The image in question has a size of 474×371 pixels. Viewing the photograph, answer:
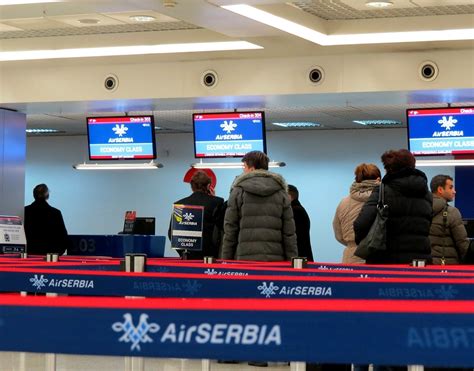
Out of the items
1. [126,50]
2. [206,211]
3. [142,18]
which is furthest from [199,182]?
[126,50]

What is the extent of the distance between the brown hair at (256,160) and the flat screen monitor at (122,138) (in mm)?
6288

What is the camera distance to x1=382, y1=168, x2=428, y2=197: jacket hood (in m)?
6.59

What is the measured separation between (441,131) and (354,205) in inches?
193

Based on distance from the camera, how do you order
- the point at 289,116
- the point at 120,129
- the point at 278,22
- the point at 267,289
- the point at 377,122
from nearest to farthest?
the point at 267,289 → the point at 278,22 → the point at 120,129 → the point at 289,116 → the point at 377,122

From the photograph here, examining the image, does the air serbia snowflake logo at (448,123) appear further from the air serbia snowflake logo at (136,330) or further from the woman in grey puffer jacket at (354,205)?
the air serbia snowflake logo at (136,330)

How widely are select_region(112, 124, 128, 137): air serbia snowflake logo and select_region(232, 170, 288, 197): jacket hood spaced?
22.2ft

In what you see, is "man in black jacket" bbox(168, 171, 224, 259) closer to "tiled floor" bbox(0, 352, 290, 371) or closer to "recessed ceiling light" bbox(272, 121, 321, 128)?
"tiled floor" bbox(0, 352, 290, 371)

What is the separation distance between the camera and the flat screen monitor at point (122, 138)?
13.8m

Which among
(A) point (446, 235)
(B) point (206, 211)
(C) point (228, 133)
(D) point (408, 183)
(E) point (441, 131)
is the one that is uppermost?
(C) point (228, 133)

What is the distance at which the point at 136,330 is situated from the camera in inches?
82.0

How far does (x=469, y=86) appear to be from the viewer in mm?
10648

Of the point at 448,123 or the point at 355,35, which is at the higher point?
the point at 355,35

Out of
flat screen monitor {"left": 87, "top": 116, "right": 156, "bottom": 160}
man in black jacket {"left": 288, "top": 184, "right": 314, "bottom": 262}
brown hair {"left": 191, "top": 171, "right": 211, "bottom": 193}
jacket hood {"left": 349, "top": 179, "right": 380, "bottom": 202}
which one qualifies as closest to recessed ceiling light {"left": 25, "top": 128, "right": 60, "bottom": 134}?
flat screen monitor {"left": 87, "top": 116, "right": 156, "bottom": 160}

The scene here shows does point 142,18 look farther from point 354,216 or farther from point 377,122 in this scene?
point 377,122
